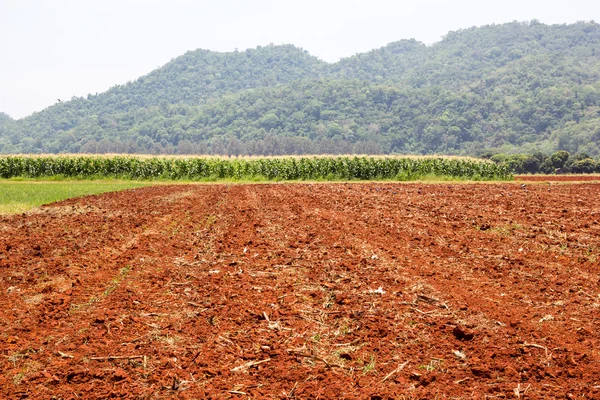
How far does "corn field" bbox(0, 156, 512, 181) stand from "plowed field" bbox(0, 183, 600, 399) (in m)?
29.4

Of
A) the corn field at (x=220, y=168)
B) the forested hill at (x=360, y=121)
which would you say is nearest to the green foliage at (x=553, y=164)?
the corn field at (x=220, y=168)

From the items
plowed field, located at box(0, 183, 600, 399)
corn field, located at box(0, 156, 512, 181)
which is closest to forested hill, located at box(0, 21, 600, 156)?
corn field, located at box(0, 156, 512, 181)

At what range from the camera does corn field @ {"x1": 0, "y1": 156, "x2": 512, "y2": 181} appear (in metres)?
41.8

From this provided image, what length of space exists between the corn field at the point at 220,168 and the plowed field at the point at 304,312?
2937cm

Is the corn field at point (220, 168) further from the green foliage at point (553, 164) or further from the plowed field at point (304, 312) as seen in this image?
the plowed field at point (304, 312)

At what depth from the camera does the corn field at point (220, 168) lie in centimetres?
4181

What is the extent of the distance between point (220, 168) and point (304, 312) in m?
36.6

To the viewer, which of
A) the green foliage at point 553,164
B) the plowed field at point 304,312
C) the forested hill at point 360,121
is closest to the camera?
the plowed field at point 304,312

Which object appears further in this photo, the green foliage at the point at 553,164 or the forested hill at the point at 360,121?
the forested hill at the point at 360,121

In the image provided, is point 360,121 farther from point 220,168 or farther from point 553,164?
point 220,168

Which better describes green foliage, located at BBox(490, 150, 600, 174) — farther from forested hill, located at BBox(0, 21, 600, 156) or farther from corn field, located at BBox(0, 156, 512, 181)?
forested hill, located at BBox(0, 21, 600, 156)

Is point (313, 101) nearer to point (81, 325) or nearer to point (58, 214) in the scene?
point (58, 214)

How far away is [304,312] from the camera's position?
21.8 ft

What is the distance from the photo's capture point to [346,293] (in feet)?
24.0
